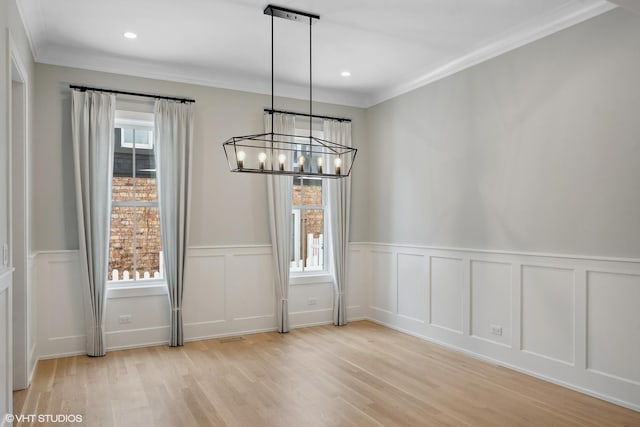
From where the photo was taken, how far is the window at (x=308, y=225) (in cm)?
612

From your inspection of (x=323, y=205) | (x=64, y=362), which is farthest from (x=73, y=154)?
(x=323, y=205)

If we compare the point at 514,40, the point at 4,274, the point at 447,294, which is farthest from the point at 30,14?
the point at 447,294

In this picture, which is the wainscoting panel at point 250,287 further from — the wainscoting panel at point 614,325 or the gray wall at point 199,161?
the wainscoting panel at point 614,325

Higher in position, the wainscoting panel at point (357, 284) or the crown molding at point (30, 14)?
the crown molding at point (30, 14)

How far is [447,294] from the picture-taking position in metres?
5.03

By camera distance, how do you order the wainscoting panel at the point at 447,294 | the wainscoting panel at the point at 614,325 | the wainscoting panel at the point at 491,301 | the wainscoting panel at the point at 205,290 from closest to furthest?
the wainscoting panel at the point at 614,325, the wainscoting panel at the point at 491,301, the wainscoting panel at the point at 447,294, the wainscoting panel at the point at 205,290

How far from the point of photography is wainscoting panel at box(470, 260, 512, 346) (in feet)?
14.3

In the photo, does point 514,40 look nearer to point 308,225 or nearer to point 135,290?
point 308,225

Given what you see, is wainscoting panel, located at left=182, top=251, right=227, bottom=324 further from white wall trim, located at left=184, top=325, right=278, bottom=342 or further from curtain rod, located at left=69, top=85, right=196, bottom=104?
curtain rod, located at left=69, top=85, right=196, bottom=104

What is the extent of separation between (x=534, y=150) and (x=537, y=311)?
4.65 ft

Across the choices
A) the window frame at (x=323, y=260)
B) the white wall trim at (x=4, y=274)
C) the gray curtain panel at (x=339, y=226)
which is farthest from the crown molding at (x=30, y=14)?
the gray curtain panel at (x=339, y=226)

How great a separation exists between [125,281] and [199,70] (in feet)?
8.23

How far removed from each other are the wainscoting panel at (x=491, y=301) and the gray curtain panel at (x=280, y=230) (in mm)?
2219

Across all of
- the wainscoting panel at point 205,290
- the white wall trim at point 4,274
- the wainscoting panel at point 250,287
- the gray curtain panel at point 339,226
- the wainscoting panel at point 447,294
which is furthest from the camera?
the gray curtain panel at point 339,226
